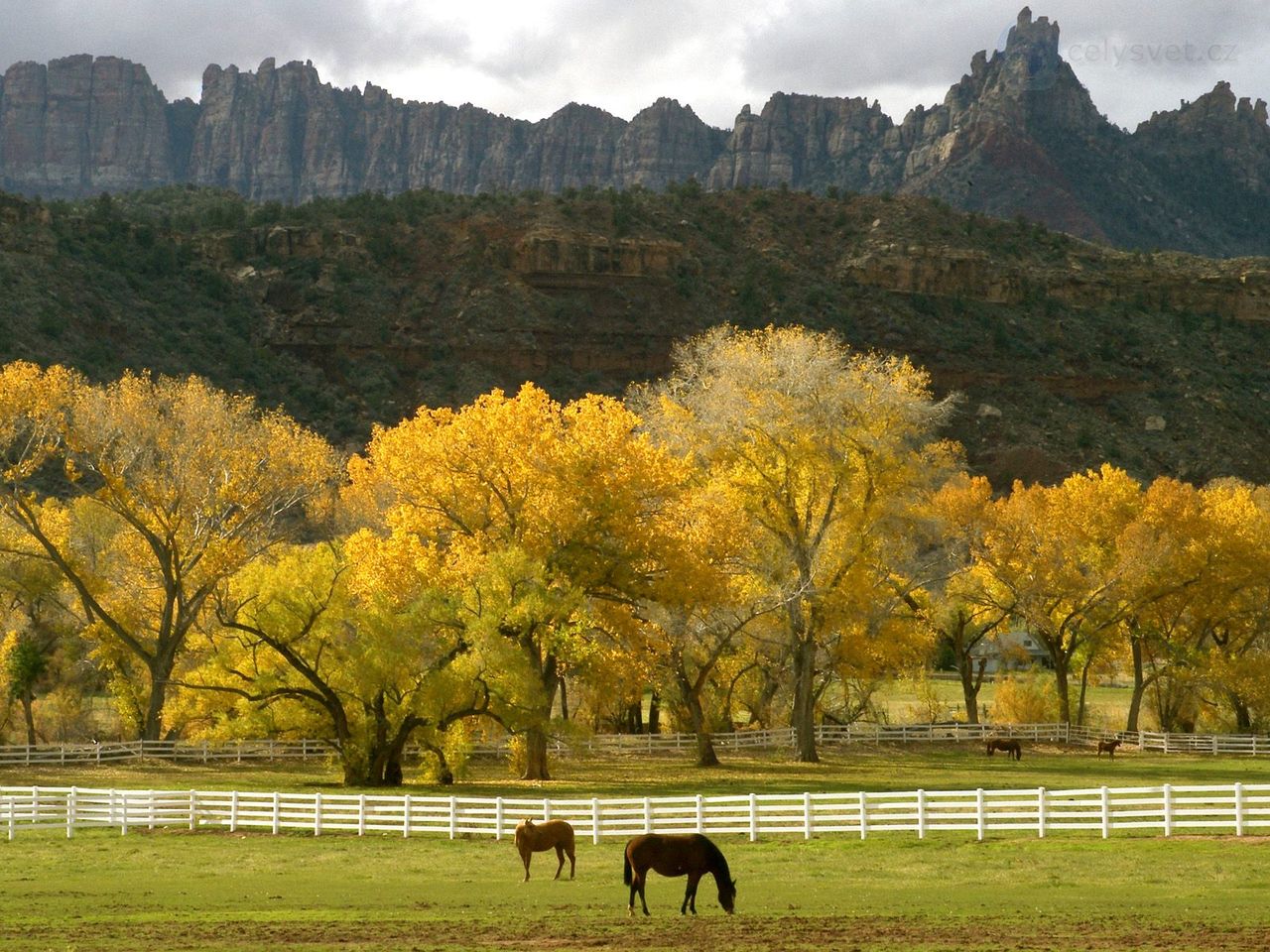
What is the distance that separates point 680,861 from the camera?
70.2 ft

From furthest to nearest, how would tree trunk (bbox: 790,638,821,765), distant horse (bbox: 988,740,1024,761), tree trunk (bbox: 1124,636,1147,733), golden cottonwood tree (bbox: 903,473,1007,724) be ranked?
tree trunk (bbox: 1124,636,1147,733) < golden cottonwood tree (bbox: 903,473,1007,724) < distant horse (bbox: 988,740,1024,761) < tree trunk (bbox: 790,638,821,765)

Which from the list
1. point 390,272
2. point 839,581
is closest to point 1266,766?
point 839,581

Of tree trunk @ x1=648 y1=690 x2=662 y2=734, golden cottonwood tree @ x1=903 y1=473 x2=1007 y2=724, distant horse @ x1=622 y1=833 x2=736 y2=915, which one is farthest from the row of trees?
distant horse @ x1=622 y1=833 x2=736 y2=915

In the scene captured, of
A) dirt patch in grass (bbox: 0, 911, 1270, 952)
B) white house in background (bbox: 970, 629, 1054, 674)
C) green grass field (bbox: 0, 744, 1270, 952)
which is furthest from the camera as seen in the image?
white house in background (bbox: 970, 629, 1054, 674)

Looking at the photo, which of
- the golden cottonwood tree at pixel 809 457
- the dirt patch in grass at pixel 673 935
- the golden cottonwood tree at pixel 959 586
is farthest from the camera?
the golden cottonwood tree at pixel 959 586

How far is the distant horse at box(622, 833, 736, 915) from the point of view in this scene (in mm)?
21375

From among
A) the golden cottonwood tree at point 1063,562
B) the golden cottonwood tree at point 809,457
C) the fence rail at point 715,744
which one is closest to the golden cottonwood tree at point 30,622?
the fence rail at point 715,744

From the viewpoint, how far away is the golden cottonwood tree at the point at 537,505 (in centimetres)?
4619

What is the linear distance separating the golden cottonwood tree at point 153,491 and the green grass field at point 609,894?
1811cm

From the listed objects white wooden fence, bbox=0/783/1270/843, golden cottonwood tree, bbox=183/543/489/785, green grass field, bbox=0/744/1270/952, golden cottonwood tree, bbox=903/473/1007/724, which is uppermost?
golden cottonwood tree, bbox=903/473/1007/724

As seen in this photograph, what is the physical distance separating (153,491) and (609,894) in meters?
32.0

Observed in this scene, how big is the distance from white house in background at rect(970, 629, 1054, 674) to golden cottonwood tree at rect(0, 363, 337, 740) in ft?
105

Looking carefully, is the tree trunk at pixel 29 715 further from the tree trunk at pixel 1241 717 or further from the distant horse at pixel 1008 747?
the tree trunk at pixel 1241 717

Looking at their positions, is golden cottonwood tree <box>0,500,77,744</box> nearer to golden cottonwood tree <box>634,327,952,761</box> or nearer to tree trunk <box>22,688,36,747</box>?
tree trunk <box>22,688,36,747</box>
